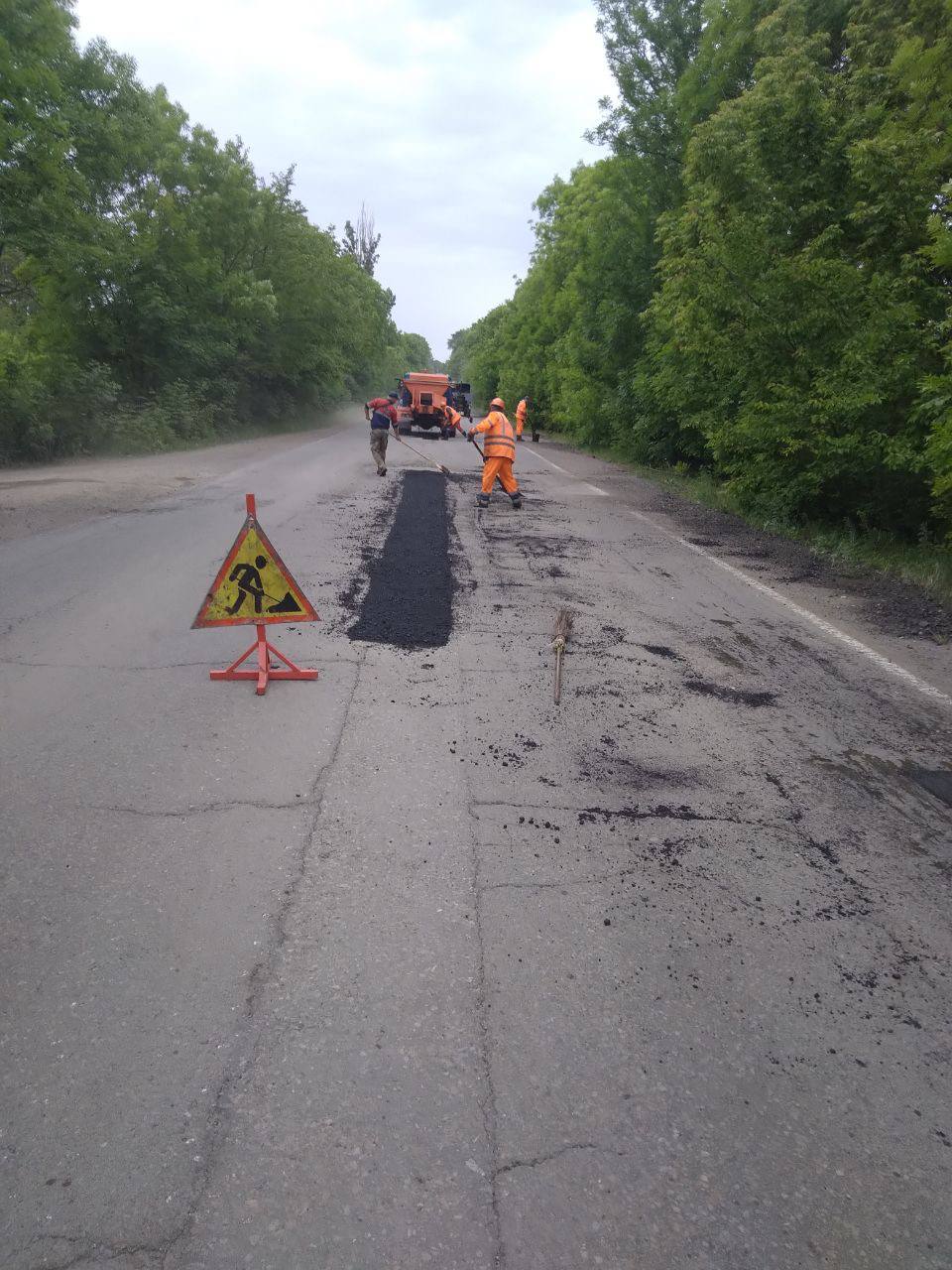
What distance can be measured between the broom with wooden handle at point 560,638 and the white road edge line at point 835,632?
2428mm

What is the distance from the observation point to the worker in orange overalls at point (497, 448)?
1298 centimetres

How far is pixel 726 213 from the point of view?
42.9 ft

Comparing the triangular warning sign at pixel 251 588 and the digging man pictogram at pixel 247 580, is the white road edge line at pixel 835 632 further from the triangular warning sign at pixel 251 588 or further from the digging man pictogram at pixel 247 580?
the digging man pictogram at pixel 247 580

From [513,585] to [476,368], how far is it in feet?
233

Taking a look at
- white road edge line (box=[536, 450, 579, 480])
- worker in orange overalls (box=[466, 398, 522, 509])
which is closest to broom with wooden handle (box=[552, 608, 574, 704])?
worker in orange overalls (box=[466, 398, 522, 509])

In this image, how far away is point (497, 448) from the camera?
13188 millimetres

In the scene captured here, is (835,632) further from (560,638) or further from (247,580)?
(247,580)

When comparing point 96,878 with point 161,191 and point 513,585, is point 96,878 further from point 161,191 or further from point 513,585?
point 161,191

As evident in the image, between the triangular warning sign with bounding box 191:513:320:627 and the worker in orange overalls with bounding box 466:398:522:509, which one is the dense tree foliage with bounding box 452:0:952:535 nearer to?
the worker in orange overalls with bounding box 466:398:522:509

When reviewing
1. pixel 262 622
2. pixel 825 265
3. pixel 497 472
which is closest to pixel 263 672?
pixel 262 622

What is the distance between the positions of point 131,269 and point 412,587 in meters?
21.7

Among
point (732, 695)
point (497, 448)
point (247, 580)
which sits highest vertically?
point (247, 580)

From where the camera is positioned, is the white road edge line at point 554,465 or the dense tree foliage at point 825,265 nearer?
the dense tree foliage at point 825,265

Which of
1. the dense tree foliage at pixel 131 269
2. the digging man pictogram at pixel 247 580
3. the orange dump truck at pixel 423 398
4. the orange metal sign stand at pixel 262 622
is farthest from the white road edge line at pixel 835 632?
the orange dump truck at pixel 423 398
